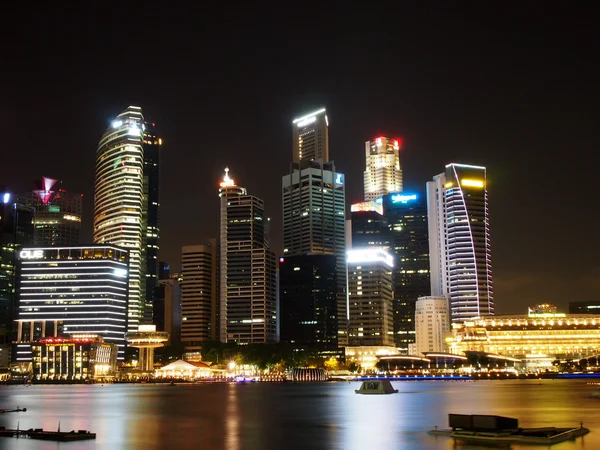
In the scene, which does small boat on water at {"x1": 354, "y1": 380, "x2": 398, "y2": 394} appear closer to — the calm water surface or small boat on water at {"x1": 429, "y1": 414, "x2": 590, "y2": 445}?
the calm water surface

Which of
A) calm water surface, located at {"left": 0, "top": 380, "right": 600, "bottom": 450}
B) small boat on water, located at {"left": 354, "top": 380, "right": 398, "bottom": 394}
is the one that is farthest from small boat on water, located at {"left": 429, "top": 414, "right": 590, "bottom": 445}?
small boat on water, located at {"left": 354, "top": 380, "right": 398, "bottom": 394}

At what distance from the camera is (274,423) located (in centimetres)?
6256

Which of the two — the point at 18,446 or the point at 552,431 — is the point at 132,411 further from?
the point at 552,431

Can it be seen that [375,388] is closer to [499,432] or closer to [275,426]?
[275,426]

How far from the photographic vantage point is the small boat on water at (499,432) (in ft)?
137

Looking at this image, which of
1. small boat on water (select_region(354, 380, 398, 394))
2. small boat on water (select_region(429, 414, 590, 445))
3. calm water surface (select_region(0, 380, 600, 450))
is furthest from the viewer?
small boat on water (select_region(354, 380, 398, 394))

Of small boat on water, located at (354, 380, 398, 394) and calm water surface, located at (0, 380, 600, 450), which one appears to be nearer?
calm water surface, located at (0, 380, 600, 450)

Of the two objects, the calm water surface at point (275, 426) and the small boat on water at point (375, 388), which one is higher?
the calm water surface at point (275, 426)

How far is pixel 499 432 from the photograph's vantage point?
43312 millimetres

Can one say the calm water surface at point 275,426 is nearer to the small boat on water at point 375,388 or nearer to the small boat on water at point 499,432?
the small boat on water at point 499,432

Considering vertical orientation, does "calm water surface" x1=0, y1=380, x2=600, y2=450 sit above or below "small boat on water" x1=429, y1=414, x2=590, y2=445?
below

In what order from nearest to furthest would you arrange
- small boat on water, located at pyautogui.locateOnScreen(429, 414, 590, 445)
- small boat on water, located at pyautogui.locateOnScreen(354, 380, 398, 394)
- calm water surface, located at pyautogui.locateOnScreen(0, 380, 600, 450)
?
small boat on water, located at pyautogui.locateOnScreen(429, 414, 590, 445) < calm water surface, located at pyautogui.locateOnScreen(0, 380, 600, 450) < small boat on water, located at pyautogui.locateOnScreen(354, 380, 398, 394)

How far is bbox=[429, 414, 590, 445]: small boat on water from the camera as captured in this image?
41.7 metres

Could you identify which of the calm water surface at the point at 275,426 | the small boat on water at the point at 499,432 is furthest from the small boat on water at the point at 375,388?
the small boat on water at the point at 499,432
